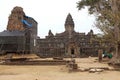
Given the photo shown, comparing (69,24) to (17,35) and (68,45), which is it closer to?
(68,45)

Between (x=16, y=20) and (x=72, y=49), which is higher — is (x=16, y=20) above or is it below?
above

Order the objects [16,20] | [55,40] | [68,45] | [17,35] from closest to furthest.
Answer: [17,35]
[16,20]
[68,45]
[55,40]

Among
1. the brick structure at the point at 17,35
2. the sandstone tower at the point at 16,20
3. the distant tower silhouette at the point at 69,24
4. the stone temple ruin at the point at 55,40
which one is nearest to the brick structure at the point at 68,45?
the stone temple ruin at the point at 55,40

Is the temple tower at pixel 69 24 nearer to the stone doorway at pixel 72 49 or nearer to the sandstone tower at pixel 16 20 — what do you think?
the stone doorway at pixel 72 49

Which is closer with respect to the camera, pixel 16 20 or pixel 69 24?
pixel 16 20

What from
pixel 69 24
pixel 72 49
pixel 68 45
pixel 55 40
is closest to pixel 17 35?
pixel 55 40

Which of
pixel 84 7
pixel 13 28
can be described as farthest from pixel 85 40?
pixel 84 7

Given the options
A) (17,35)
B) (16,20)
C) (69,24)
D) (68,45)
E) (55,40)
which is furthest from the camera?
(69,24)

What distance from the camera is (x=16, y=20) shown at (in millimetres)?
45156

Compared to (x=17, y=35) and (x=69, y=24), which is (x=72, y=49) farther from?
(x=17, y=35)

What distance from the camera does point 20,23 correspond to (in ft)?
148

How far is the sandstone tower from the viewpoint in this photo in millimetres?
44562

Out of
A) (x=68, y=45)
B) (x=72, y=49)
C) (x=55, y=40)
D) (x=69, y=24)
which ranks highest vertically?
(x=69, y=24)

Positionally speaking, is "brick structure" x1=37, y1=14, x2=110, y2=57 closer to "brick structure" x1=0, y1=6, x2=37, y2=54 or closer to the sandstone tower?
"brick structure" x1=0, y1=6, x2=37, y2=54
